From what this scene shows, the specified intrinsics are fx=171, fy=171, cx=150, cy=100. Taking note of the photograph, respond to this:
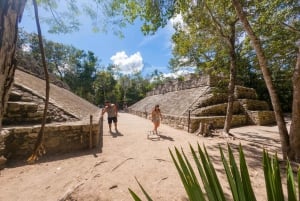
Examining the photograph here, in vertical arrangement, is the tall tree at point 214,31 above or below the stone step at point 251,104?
above

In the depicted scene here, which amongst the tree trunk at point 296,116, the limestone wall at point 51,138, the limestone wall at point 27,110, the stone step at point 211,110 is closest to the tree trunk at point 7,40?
the limestone wall at point 51,138

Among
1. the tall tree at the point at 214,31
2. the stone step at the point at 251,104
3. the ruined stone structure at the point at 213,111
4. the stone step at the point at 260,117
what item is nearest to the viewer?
the tall tree at the point at 214,31

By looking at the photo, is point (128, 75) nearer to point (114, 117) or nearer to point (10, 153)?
point (114, 117)

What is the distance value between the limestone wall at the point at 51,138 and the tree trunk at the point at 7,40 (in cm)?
509

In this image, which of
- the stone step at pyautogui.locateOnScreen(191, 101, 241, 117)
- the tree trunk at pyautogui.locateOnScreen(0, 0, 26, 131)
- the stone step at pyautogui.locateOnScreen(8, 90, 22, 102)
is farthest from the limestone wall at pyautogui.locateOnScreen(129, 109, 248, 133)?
the tree trunk at pyautogui.locateOnScreen(0, 0, 26, 131)

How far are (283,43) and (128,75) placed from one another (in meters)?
37.1

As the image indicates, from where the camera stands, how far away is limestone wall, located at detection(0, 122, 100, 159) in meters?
5.29

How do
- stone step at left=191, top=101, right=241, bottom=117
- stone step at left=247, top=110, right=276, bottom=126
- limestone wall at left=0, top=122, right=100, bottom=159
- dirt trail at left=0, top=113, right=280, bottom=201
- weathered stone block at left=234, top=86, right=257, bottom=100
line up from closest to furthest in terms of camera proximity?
dirt trail at left=0, top=113, right=280, bottom=201
limestone wall at left=0, top=122, right=100, bottom=159
stone step at left=191, top=101, right=241, bottom=117
stone step at left=247, top=110, right=276, bottom=126
weathered stone block at left=234, top=86, right=257, bottom=100

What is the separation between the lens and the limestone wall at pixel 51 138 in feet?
17.4

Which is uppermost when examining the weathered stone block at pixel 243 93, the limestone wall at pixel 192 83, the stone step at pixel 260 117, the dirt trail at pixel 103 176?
the limestone wall at pixel 192 83

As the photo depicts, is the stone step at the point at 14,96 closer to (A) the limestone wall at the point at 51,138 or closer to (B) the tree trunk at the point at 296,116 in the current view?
(A) the limestone wall at the point at 51,138

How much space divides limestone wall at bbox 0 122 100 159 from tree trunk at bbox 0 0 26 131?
5.09m

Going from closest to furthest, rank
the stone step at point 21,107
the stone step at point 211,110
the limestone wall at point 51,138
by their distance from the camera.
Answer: the limestone wall at point 51,138
the stone step at point 21,107
the stone step at point 211,110

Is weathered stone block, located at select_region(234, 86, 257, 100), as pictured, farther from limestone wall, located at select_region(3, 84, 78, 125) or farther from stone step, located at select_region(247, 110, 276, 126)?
limestone wall, located at select_region(3, 84, 78, 125)
